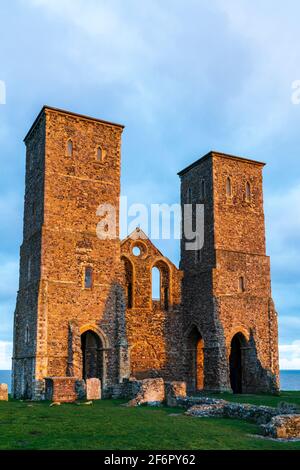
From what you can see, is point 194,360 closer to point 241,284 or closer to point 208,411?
point 241,284

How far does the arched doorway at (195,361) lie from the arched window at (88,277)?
8407mm

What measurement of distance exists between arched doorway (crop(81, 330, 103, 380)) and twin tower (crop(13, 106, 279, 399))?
3.5 inches

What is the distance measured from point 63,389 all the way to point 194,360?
45.4 feet

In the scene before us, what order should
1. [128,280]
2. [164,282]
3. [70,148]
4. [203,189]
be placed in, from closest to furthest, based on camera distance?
[70,148], [128,280], [164,282], [203,189]

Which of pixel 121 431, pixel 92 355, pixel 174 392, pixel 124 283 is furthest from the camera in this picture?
pixel 124 283

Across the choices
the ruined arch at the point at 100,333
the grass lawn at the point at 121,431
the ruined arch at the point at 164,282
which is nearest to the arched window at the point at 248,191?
the ruined arch at the point at 164,282

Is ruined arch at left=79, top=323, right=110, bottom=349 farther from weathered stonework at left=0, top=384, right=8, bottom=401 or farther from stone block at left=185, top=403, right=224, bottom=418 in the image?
stone block at left=185, top=403, right=224, bottom=418

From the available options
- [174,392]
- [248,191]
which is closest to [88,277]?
[174,392]

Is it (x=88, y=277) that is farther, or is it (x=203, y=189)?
(x=203, y=189)

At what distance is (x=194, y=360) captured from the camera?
3512 centimetres

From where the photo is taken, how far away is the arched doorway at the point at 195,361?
113 ft

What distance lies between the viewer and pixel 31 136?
33375 mm

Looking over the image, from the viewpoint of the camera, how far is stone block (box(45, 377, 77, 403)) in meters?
22.8
